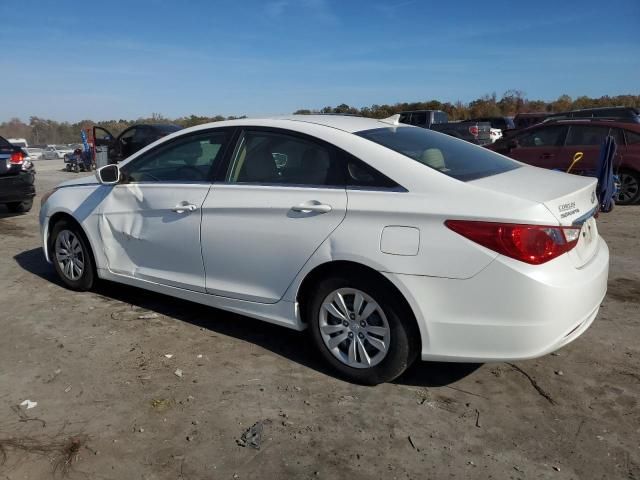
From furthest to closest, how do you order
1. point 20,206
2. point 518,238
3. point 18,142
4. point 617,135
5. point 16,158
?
point 18,142, point 20,206, point 617,135, point 16,158, point 518,238

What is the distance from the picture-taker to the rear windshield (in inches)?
132

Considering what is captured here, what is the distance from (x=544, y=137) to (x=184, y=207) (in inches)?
332

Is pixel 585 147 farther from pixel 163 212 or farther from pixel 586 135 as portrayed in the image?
pixel 163 212

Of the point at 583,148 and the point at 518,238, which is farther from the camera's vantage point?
the point at 583,148

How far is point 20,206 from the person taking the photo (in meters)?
10.1

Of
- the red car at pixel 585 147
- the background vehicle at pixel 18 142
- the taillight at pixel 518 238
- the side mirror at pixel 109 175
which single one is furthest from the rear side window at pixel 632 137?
the background vehicle at pixel 18 142

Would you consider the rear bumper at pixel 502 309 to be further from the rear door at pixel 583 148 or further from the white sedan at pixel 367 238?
the rear door at pixel 583 148

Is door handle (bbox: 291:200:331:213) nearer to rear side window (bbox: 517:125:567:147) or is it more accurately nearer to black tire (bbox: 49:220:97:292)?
black tire (bbox: 49:220:97:292)

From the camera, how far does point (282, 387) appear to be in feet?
11.1

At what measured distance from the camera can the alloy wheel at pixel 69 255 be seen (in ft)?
16.5

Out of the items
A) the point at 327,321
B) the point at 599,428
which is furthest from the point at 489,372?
the point at 327,321

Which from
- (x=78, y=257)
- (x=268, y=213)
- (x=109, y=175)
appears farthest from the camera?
(x=78, y=257)

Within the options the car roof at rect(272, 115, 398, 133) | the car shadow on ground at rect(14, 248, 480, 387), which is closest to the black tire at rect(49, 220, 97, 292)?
the car shadow on ground at rect(14, 248, 480, 387)

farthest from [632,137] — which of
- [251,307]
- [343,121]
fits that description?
[251,307]
